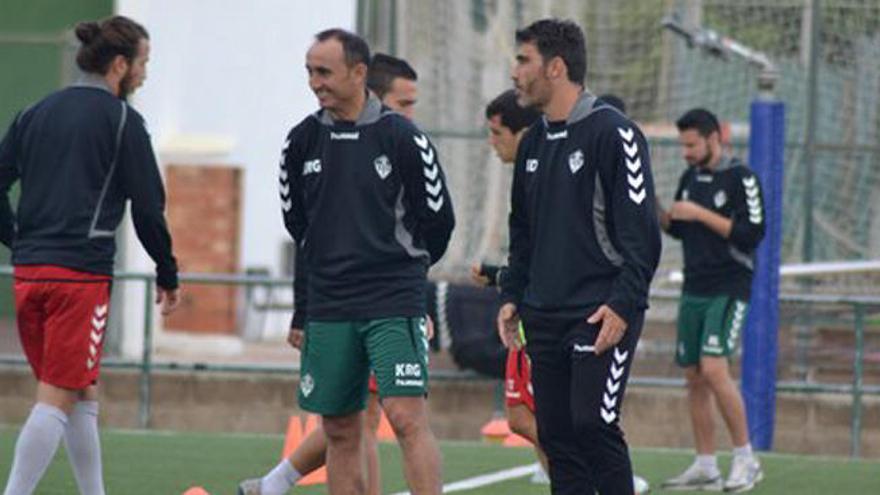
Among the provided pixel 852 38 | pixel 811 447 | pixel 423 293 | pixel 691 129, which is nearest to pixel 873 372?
pixel 811 447

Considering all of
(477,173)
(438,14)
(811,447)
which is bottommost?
(811,447)

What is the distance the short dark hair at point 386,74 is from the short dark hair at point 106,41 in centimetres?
153

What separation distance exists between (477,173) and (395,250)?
36.7 ft

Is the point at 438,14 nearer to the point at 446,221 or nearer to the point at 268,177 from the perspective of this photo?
the point at 268,177

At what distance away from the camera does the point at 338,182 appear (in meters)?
9.94

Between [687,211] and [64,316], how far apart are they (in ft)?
15.5

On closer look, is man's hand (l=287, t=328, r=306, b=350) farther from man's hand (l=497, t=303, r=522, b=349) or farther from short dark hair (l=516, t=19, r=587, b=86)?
short dark hair (l=516, t=19, r=587, b=86)

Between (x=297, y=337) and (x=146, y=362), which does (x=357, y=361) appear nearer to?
(x=297, y=337)

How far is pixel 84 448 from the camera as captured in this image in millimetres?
10328

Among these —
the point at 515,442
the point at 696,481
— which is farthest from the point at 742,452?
the point at 515,442

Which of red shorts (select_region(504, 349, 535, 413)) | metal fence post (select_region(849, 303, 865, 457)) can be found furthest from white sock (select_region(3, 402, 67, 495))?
metal fence post (select_region(849, 303, 865, 457))

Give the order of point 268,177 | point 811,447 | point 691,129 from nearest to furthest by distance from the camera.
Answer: point 691,129 → point 811,447 → point 268,177

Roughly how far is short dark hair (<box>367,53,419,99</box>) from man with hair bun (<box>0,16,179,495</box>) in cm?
149

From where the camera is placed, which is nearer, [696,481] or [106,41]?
[106,41]
